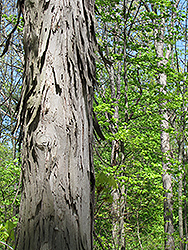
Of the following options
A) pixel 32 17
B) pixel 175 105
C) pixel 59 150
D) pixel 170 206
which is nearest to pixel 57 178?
pixel 59 150

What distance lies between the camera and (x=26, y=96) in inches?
38.4

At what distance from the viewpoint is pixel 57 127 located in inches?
34.3

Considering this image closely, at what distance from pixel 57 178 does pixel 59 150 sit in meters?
0.10

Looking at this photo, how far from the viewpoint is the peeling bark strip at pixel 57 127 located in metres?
0.78

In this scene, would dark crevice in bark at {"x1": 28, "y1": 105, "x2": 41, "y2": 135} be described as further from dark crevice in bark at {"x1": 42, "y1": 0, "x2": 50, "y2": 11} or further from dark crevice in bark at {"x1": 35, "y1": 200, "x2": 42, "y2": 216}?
dark crevice in bark at {"x1": 42, "y1": 0, "x2": 50, "y2": 11}

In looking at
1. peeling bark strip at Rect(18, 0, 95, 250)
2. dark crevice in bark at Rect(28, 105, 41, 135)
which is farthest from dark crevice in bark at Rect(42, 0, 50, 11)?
dark crevice in bark at Rect(28, 105, 41, 135)

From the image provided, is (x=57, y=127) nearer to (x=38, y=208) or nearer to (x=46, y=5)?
(x=38, y=208)

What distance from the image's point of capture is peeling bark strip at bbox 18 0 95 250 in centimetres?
78

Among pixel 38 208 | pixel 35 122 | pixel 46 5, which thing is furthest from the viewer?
pixel 46 5

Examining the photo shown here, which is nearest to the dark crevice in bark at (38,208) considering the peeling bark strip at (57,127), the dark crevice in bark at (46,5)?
the peeling bark strip at (57,127)

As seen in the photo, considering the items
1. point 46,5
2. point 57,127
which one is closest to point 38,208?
point 57,127

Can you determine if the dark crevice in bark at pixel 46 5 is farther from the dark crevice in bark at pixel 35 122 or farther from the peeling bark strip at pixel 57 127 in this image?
the dark crevice in bark at pixel 35 122

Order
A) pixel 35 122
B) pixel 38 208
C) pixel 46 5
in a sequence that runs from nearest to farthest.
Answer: pixel 38 208, pixel 35 122, pixel 46 5

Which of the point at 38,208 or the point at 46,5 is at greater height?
the point at 46,5
